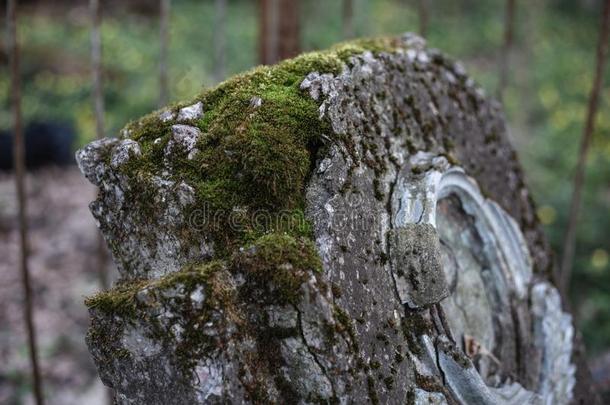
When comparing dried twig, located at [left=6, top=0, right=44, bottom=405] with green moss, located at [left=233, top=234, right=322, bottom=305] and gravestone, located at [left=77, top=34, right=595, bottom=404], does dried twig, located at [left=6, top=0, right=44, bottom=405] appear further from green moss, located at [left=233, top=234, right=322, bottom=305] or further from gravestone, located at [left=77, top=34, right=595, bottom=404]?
green moss, located at [left=233, top=234, right=322, bottom=305]

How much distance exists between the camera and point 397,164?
9.52 ft

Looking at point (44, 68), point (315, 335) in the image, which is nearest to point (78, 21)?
point (44, 68)

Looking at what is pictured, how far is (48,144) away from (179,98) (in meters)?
4.76

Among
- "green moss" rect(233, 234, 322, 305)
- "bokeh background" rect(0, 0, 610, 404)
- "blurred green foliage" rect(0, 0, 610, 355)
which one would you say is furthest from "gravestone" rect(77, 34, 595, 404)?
"blurred green foliage" rect(0, 0, 610, 355)

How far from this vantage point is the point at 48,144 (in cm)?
933

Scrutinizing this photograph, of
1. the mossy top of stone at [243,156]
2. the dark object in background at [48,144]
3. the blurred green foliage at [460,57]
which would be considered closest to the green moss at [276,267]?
the mossy top of stone at [243,156]

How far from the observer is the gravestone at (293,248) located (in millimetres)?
2158

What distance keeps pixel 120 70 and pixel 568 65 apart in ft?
32.6

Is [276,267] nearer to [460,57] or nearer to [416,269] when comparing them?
[416,269]

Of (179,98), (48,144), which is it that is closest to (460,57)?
(48,144)

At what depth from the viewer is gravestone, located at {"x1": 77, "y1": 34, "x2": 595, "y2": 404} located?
7.08 feet

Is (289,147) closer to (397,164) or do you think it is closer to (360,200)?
(360,200)

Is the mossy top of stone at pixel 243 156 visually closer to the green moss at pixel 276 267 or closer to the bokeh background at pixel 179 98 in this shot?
the green moss at pixel 276 267

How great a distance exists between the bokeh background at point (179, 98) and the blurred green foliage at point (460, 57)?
0.03 meters
